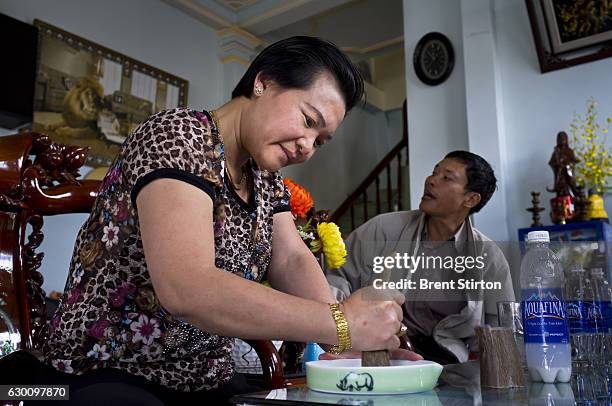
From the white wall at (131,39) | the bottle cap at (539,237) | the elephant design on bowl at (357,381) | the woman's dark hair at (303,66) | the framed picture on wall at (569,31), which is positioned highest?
the white wall at (131,39)

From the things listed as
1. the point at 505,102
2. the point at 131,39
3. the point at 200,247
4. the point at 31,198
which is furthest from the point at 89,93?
the point at 200,247

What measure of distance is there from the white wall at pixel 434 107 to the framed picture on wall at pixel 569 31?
582 mm

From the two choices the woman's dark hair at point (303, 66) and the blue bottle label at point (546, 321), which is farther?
the woman's dark hair at point (303, 66)

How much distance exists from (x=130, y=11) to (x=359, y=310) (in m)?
4.61

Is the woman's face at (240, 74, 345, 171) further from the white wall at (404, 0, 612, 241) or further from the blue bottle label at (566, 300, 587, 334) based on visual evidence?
the white wall at (404, 0, 612, 241)

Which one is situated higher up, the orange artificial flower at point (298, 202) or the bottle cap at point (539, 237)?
the orange artificial flower at point (298, 202)

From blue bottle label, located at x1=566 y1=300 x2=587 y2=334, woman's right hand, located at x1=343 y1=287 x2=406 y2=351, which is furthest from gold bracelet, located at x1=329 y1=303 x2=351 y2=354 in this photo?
blue bottle label, located at x1=566 y1=300 x2=587 y2=334

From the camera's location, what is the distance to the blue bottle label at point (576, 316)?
1166mm

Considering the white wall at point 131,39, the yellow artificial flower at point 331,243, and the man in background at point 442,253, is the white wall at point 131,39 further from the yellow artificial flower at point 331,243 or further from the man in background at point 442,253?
the yellow artificial flower at point 331,243

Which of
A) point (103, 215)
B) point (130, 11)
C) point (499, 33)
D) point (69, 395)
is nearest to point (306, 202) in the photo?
point (103, 215)

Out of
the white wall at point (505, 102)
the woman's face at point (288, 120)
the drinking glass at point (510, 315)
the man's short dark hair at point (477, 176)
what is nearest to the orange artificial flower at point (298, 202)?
the woman's face at point (288, 120)

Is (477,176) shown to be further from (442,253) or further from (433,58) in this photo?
(433,58)

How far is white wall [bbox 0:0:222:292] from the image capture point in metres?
4.01

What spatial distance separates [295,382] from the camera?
4.02 feet
